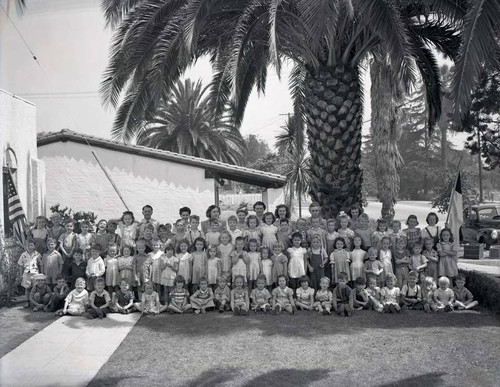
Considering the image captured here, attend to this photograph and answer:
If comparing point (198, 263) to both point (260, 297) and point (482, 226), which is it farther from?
point (482, 226)

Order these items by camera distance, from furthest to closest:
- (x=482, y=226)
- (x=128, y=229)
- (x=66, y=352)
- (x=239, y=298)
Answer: (x=482, y=226) < (x=128, y=229) < (x=239, y=298) < (x=66, y=352)

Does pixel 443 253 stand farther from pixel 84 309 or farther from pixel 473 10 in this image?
pixel 84 309

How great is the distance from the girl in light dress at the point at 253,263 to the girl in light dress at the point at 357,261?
1.52 meters

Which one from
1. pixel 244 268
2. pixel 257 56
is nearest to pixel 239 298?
pixel 244 268

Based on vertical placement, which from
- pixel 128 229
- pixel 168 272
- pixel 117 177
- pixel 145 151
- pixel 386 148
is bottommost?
pixel 168 272

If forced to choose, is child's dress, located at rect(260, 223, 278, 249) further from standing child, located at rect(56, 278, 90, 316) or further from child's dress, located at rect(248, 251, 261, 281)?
standing child, located at rect(56, 278, 90, 316)

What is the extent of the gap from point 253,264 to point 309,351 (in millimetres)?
2526

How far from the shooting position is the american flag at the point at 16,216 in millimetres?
9906

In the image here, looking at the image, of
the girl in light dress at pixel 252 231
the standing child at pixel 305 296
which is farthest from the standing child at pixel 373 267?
the girl in light dress at pixel 252 231

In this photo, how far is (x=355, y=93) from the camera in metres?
10.5

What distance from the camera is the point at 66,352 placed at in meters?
6.36

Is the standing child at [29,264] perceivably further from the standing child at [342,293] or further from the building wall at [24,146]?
the standing child at [342,293]

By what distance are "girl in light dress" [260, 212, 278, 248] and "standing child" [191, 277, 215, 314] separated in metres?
1.29

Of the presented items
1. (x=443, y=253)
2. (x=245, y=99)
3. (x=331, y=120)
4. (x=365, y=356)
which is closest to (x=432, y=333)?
(x=365, y=356)
